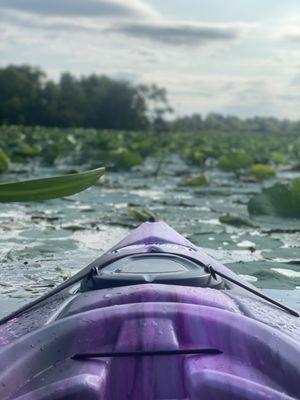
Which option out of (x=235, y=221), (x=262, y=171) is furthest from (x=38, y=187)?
(x=262, y=171)

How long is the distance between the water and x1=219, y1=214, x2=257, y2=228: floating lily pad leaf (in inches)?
0.9

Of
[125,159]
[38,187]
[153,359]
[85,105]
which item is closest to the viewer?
[153,359]

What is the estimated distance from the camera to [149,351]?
1005 mm

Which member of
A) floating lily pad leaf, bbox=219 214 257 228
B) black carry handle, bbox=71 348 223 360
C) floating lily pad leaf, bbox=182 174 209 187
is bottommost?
floating lily pad leaf, bbox=182 174 209 187

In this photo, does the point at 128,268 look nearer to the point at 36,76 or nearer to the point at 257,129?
the point at 36,76

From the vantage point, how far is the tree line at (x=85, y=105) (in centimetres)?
3308

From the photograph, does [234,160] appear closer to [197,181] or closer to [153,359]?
[197,181]

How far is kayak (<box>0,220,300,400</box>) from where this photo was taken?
3.10ft

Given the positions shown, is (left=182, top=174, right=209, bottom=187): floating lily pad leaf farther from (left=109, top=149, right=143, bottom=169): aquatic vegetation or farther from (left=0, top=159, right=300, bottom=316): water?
(left=109, top=149, right=143, bottom=169): aquatic vegetation

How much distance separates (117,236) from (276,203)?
0.66 meters

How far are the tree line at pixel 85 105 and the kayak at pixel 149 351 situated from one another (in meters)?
29.9

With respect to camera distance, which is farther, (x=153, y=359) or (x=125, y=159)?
(x=125, y=159)

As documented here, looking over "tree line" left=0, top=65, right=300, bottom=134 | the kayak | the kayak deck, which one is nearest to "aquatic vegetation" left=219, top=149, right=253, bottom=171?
the kayak

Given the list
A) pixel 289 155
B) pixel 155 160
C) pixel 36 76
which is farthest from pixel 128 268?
pixel 36 76
